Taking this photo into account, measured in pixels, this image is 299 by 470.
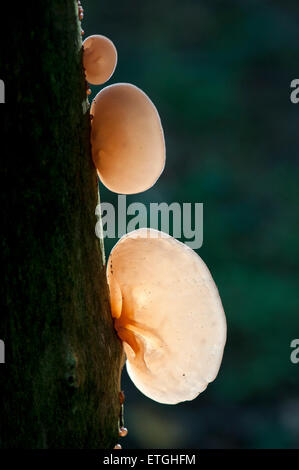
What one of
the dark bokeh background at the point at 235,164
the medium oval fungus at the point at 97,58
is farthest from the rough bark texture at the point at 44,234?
the dark bokeh background at the point at 235,164

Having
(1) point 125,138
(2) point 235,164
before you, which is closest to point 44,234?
(1) point 125,138

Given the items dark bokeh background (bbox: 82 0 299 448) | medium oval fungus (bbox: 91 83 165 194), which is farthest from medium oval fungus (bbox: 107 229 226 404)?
dark bokeh background (bbox: 82 0 299 448)

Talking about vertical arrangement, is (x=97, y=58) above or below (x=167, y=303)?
above

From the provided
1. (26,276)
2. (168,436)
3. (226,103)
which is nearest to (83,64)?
(26,276)

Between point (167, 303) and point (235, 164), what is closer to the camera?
point (167, 303)

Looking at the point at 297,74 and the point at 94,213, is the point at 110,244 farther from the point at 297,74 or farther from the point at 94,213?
the point at 94,213

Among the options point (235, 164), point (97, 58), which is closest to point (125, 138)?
point (97, 58)

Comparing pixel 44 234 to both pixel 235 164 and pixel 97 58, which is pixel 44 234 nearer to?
pixel 97 58
